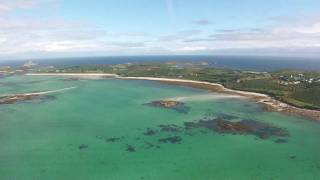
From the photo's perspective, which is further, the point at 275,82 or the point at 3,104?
the point at 275,82

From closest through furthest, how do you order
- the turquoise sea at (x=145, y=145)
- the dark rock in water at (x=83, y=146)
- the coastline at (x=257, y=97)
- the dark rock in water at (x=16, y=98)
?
1. the turquoise sea at (x=145, y=145)
2. the dark rock in water at (x=83, y=146)
3. the coastline at (x=257, y=97)
4. the dark rock in water at (x=16, y=98)

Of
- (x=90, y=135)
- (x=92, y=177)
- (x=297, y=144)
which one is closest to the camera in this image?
(x=92, y=177)

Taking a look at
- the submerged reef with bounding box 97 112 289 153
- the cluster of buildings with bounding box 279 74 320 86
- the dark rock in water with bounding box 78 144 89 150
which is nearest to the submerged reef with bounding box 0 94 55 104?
the submerged reef with bounding box 97 112 289 153

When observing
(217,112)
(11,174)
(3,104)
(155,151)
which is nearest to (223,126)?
(217,112)

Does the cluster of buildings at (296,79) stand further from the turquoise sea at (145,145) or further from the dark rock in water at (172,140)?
the dark rock in water at (172,140)

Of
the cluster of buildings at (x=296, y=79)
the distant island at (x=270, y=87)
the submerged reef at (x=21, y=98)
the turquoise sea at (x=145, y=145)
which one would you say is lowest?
the turquoise sea at (x=145, y=145)

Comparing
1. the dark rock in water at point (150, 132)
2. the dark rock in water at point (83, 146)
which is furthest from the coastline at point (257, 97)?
the dark rock in water at point (83, 146)

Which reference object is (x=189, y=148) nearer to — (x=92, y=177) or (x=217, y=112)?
(x=92, y=177)
